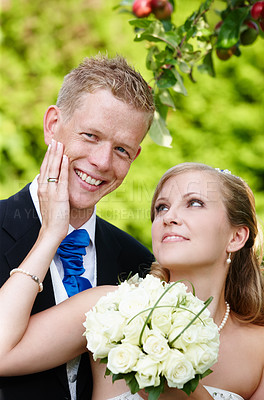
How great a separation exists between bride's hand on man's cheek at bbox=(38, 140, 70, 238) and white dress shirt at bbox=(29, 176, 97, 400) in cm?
20

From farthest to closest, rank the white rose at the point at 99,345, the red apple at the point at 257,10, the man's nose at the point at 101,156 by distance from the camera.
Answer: the man's nose at the point at 101,156 → the red apple at the point at 257,10 → the white rose at the point at 99,345

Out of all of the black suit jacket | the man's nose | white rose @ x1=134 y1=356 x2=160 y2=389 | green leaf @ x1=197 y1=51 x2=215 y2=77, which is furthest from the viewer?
green leaf @ x1=197 y1=51 x2=215 y2=77

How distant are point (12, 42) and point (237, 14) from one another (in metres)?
3.48

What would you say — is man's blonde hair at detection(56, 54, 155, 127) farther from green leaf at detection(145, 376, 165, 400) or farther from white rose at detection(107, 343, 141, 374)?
green leaf at detection(145, 376, 165, 400)

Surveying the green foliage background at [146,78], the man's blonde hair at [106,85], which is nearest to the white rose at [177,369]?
the man's blonde hair at [106,85]

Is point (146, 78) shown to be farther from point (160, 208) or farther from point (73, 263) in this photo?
point (73, 263)

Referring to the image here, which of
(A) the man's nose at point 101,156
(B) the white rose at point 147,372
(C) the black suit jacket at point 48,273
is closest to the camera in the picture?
(B) the white rose at point 147,372

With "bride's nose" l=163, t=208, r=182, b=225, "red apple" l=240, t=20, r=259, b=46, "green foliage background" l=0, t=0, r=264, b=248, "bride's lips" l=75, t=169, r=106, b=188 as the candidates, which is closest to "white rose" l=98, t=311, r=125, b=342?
"bride's nose" l=163, t=208, r=182, b=225

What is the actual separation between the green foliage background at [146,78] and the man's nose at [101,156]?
2.48 metres

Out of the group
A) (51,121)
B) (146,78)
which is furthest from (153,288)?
(146,78)

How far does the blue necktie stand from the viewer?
2885mm

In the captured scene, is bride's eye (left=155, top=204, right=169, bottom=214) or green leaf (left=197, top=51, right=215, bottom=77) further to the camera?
green leaf (left=197, top=51, right=215, bottom=77)

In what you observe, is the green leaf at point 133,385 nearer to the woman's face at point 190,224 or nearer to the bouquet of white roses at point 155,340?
the bouquet of white roses at point 155,340

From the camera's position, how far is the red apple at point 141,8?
3.05 m
